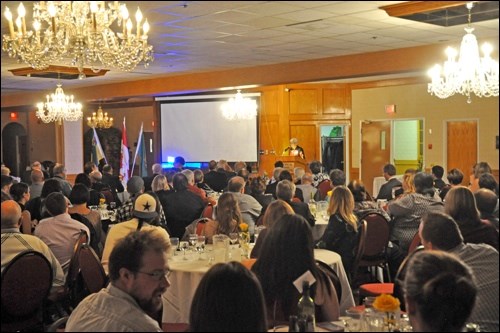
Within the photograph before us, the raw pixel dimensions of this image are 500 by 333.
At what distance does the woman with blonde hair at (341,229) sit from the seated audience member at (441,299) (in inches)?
137

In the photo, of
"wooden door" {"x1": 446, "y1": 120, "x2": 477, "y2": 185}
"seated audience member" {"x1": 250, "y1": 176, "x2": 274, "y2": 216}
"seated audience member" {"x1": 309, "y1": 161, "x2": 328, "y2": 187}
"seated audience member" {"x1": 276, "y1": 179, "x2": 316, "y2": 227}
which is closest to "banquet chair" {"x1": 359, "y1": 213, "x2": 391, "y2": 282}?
"seated audience member" {"x1": 276, "y1": 179, "x2": 316, "y2": 227}

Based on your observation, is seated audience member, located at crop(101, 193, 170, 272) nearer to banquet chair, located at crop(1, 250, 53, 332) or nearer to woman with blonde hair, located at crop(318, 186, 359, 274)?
banquet chair, located at crop(1, 250, 53, 332)

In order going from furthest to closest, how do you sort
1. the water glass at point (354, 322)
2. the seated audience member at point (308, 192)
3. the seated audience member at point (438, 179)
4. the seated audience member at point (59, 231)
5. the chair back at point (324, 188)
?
the chair back at point (324, 188) → the seated audience member at point (308, 192) → the seated audience member at point (438, 179) → the seated audience member at point (59, 231) → the water glass at point (354, 322)

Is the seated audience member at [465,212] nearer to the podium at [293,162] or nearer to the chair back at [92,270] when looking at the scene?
the chair back at [92,270]

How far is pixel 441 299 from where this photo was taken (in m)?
2.30

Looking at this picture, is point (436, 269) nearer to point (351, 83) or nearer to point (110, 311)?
point (110, 311)

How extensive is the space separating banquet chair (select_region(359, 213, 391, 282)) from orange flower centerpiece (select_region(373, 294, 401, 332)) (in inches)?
136

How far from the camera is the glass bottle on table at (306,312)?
3027 mm

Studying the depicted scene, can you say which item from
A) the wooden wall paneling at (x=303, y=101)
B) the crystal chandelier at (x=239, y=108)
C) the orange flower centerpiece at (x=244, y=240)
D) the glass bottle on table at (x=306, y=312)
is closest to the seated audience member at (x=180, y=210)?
the orange flower centerpiece at (x=244, y=240)

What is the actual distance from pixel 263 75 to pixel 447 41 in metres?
3.52

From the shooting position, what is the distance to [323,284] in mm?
3615

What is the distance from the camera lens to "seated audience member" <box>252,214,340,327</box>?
3.47 meters

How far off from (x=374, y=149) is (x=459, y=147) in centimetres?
261

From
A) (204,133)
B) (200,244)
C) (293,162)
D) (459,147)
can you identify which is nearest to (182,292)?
(200,244)
